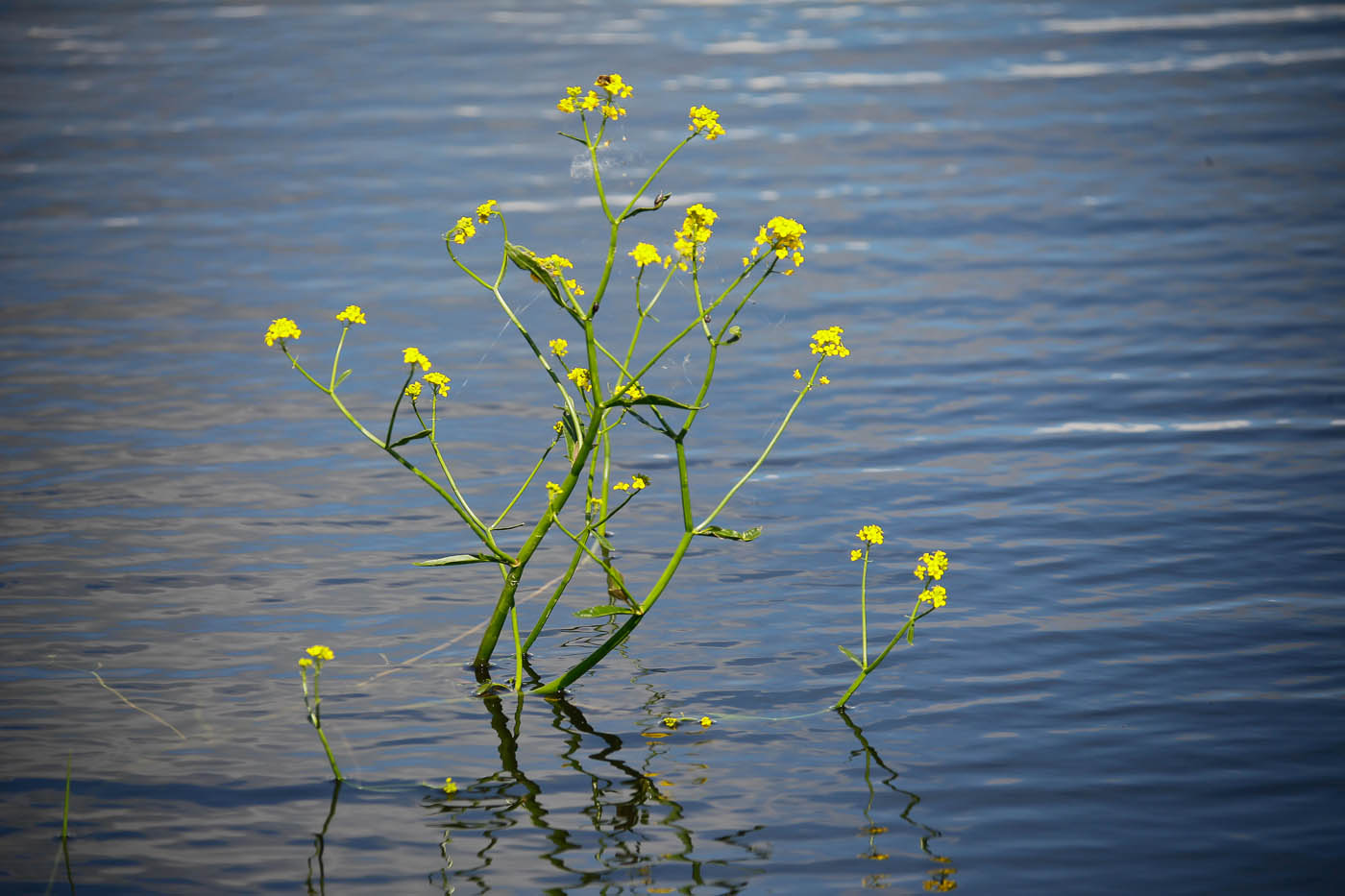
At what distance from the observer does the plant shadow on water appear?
3474 millimetres

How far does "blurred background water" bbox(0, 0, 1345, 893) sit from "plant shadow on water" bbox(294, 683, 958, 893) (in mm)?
15

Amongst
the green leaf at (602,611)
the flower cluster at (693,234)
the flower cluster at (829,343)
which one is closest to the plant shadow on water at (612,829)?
the green leaf at (602,611)

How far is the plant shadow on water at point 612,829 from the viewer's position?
3.47 metres

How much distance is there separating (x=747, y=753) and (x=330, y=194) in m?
7.43

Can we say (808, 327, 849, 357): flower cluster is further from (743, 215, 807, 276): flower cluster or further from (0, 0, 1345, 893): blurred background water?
(0, 0, 1345, 893): blurred background water

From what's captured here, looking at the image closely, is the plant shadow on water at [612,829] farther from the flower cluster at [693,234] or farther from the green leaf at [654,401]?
the flower cluster at [693,234]

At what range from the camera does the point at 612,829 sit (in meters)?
3.68

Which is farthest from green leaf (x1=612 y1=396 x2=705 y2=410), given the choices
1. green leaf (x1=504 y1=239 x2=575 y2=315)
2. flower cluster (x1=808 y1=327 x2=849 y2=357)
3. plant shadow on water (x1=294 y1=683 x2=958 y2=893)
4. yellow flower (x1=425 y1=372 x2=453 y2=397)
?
plant shadow on water (x1=294 y1=683 x2=958 y2=893)

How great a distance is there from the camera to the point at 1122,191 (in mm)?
9961

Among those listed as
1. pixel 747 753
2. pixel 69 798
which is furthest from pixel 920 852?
pixel 69 798

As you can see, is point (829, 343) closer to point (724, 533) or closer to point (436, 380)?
point (724, 533)

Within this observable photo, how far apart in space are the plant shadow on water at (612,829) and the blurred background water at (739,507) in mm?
15

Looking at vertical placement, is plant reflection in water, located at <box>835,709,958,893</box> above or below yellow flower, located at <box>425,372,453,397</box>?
below

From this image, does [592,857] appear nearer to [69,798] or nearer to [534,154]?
[69,798]
